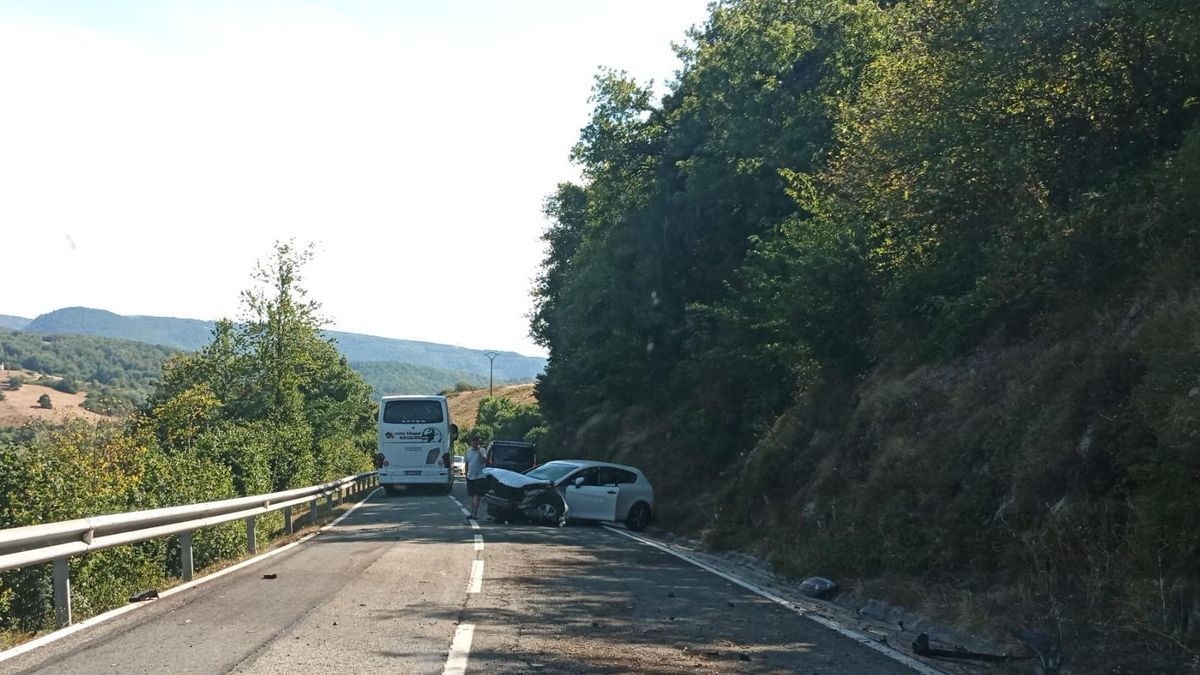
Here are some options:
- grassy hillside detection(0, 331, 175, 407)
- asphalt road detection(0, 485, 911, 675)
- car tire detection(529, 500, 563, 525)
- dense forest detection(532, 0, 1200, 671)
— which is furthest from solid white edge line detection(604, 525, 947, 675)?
grassy hillside detection(0, 331, 175, 407)

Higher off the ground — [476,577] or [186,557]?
[186,557]

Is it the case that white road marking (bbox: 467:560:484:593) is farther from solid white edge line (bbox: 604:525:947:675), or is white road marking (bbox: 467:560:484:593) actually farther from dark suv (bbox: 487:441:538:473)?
dark suv (bbox: 487:441:538:473)

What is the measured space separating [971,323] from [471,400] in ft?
474

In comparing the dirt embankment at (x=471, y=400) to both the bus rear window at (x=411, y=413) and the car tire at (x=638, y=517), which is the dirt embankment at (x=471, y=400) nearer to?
the bus rear window at (x=411, y=413)

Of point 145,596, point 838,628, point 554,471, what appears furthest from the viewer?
point 554,471

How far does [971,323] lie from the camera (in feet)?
49.7

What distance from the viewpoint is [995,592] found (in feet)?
30.8

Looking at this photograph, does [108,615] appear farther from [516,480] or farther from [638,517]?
[638,517]

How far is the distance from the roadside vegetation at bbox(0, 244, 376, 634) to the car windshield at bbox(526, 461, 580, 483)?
5.70 metres

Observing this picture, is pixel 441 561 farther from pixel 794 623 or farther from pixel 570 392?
pixel 570 392

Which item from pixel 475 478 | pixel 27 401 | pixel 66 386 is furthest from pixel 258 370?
pixel 66 386

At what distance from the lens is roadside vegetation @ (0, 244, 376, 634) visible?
9.39 meters

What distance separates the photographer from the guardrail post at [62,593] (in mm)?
8000

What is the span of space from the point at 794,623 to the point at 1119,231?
23.5ft
